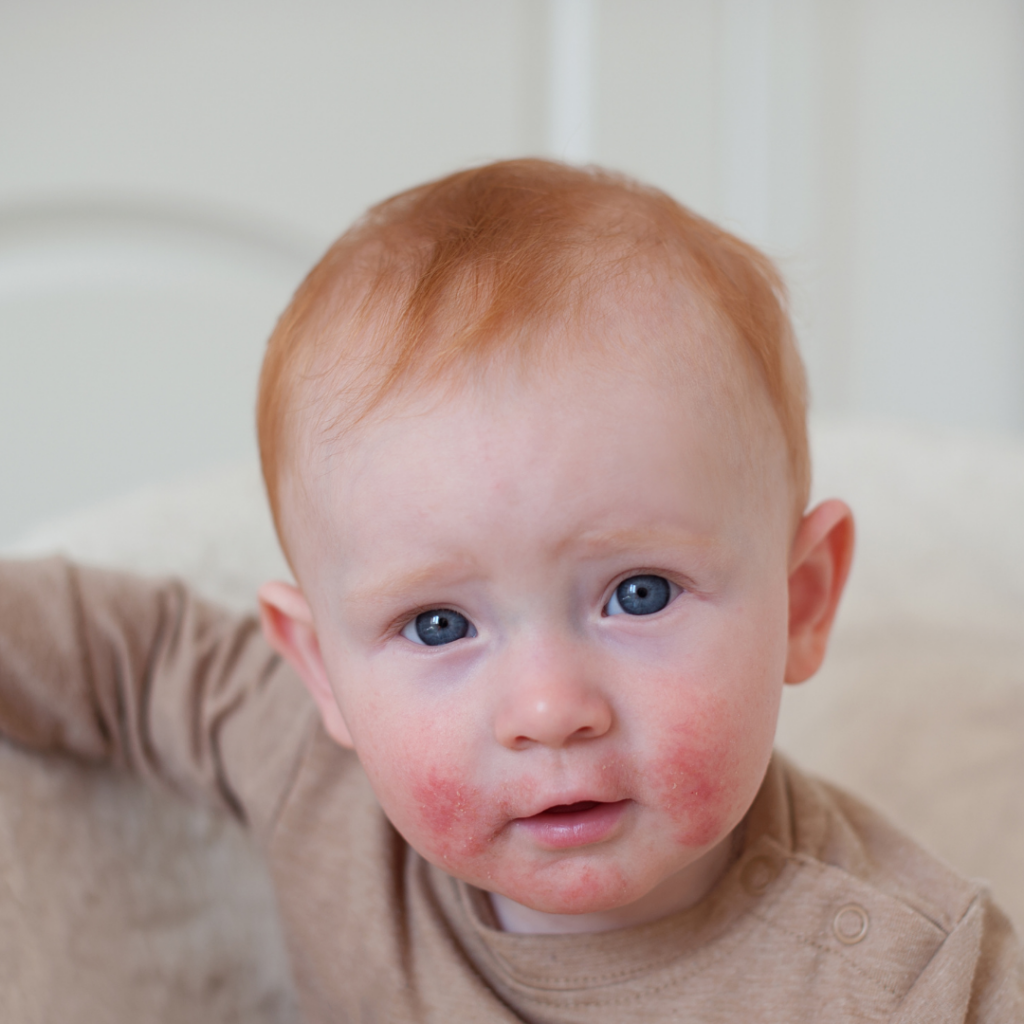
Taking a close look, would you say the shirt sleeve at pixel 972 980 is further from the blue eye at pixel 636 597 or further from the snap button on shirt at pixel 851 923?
the blue eye at pixel 636 597

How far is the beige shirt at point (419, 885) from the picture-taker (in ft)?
1.86

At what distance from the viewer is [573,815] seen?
505 millimetres

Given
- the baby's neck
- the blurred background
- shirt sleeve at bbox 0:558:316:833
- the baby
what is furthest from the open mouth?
the blurred background

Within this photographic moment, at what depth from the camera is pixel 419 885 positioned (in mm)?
654

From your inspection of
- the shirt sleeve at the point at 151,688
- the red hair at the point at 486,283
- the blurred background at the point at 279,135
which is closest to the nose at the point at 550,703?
the red hair at the point at 486,283

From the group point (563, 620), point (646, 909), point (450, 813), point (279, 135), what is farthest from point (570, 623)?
point (279, 135)

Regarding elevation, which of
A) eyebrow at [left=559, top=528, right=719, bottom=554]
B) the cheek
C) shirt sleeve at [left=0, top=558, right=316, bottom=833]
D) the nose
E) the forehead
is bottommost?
shirt sleeve at [left=0, top=558, right=316, bottom=833]

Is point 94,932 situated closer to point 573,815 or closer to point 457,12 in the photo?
point 573,815

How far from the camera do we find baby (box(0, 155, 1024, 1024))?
0.48 metres

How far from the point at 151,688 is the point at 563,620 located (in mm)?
330

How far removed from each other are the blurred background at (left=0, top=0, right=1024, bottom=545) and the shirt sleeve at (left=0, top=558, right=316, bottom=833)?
1.69 feet

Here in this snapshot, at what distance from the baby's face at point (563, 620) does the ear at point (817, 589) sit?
78 millimetres

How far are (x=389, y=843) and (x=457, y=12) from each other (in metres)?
1.07

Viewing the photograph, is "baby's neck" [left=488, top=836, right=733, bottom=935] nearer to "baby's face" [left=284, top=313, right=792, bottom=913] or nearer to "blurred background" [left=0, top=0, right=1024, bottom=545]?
"baby's face" [left=284, top=313, right=792, bottom=913]
